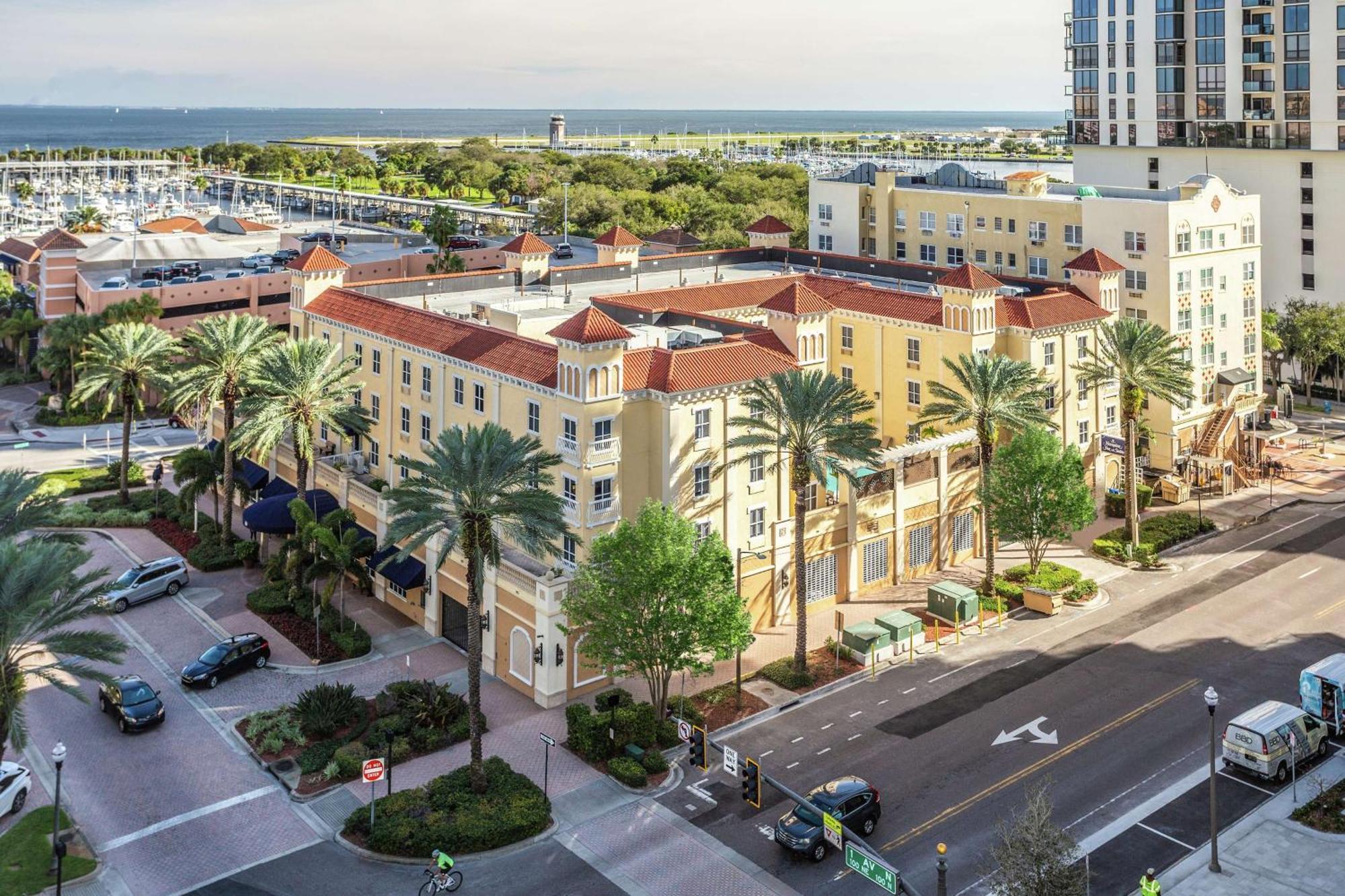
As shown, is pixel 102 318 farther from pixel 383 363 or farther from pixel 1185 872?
pixel 1185 872

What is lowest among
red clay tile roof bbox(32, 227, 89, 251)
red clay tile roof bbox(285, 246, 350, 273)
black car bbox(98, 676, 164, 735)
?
black car bbox(98, 676, 164, 735)

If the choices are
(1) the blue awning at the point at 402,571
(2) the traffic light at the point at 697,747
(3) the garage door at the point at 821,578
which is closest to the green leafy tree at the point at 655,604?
(2) the traffic light at the point at 697,747

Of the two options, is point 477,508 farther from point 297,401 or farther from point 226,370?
point 226,370

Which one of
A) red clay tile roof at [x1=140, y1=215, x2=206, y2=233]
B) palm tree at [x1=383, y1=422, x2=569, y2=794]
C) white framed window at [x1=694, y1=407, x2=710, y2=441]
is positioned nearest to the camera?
palm tree at [x1=383, y1=422, x2=569, y2=794]

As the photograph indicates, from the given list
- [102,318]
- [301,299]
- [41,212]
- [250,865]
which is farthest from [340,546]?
[41,212]

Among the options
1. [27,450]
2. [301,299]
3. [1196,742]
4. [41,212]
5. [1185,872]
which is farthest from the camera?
[41,212]

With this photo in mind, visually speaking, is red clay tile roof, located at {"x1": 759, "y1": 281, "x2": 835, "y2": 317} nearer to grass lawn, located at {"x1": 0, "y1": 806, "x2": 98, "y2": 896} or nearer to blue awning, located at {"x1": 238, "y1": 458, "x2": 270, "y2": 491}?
blue awning, located at {"x1": 238, "y1": 458, "x2": 270, "y2": 491}

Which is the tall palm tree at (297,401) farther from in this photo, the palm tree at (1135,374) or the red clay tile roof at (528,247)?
the palm tree at (1135,374)

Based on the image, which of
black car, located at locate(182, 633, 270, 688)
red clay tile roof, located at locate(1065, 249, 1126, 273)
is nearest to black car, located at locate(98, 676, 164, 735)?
black car, located at locate(182, 633, 270, 688)

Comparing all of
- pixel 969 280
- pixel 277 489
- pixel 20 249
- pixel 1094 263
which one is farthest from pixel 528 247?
pixel 20 249
